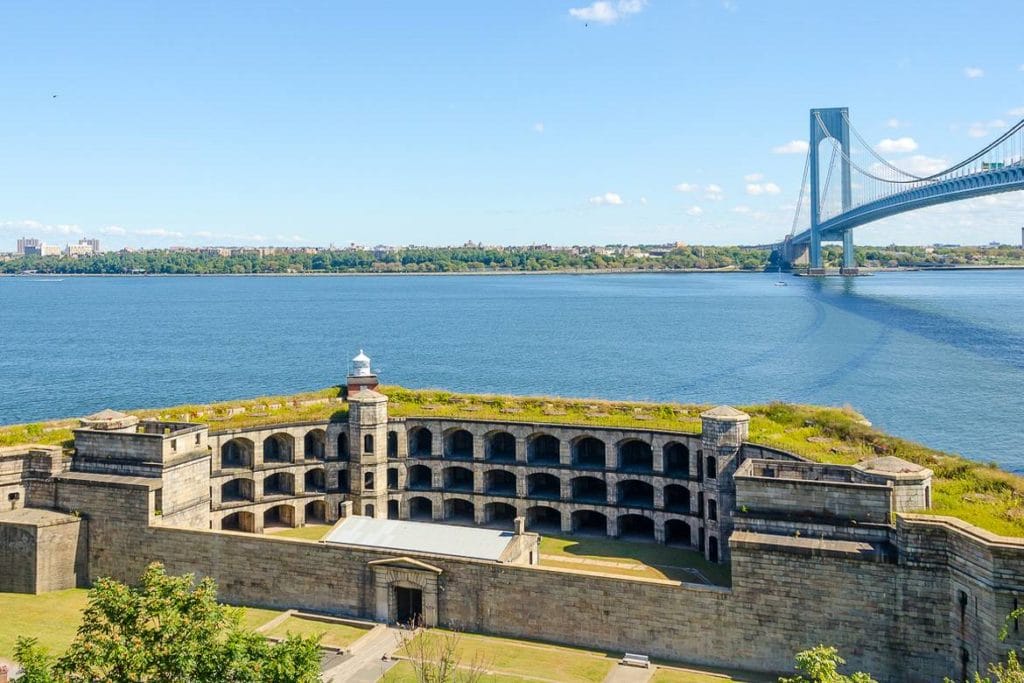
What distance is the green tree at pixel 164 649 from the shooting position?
58.2 ft

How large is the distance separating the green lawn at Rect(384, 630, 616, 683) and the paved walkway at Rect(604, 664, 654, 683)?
205mm

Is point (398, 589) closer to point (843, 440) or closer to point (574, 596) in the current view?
point (574, 596)

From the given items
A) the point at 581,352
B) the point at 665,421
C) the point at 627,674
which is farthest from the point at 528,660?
the point at 581,352

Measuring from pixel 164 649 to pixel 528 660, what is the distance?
11.0 meters

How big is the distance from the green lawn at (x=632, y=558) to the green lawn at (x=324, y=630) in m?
8.31

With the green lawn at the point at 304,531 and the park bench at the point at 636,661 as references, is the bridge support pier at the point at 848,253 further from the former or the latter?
the park bench at the point at 636,661

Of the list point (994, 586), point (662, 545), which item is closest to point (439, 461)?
point (662, 545)

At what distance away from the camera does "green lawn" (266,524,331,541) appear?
123 feet

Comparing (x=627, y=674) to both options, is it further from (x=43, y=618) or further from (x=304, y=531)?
(x=43, y=618)

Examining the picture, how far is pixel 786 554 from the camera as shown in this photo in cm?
2509

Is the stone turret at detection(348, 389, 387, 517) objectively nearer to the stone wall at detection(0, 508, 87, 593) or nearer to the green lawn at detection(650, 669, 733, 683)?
the stone wall at detection(0, 508, 87, 593)

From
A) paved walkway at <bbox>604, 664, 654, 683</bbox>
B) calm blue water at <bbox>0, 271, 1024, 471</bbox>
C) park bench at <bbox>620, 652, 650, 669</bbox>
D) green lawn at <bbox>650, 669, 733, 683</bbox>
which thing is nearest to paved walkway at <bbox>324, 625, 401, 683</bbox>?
paved walkway at <bbox>604, 664, 654, 683</bbox>

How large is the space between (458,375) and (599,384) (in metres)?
13.2

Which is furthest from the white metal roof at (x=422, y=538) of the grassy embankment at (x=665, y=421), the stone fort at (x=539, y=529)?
the grassy embankment at (x=665, y=421)
